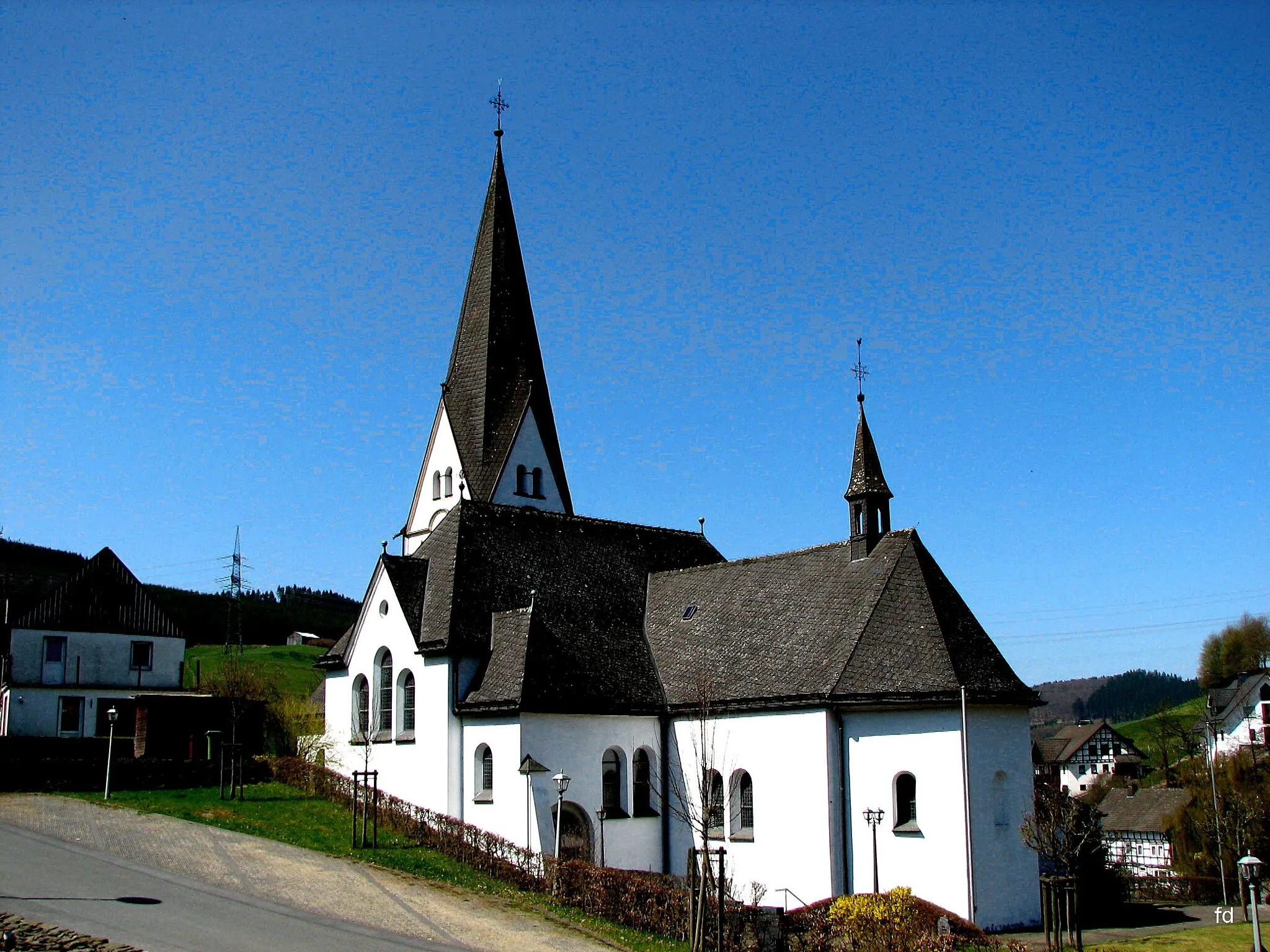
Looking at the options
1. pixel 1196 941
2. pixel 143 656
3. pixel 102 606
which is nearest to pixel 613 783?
pixel 1196 941

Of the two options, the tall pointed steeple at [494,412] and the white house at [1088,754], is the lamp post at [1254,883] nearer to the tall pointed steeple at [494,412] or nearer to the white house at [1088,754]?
the tall pointed steeple at [494,412]

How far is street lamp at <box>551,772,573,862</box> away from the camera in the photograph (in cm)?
2958

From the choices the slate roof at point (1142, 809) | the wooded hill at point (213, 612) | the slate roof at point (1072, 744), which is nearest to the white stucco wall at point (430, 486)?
the slate roof at point (1142, 809)

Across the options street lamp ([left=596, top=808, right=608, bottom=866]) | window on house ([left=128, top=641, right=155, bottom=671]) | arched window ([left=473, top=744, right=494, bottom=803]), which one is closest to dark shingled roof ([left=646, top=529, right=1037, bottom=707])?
street lamp ([left=596, top=808, right=608, bottom=866])

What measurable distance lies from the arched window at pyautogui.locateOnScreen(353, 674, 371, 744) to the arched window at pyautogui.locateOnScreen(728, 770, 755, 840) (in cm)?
1212

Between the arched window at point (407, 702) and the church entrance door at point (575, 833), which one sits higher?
the arched window at point (407, 702)

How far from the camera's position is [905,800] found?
29.9 m

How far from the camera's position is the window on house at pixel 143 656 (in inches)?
2181

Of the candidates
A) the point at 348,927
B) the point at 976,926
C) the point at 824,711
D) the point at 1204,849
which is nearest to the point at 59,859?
the point at 348,927

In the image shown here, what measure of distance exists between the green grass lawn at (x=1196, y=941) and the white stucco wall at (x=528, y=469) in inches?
978

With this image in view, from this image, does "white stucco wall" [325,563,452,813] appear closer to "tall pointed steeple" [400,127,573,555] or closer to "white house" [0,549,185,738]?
"tall pointed steeple" [400,127,573,555]

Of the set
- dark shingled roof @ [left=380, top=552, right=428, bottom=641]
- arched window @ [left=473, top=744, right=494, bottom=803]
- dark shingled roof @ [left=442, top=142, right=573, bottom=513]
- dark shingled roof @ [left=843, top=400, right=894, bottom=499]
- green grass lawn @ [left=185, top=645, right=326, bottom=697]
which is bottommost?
arched window @ [left=473, top=744, right=494, bottom=803]

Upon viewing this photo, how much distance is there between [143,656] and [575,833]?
31650 mm

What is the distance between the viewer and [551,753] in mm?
32938
